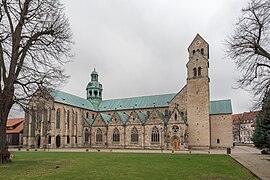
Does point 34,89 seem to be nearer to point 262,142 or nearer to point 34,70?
point 34,70

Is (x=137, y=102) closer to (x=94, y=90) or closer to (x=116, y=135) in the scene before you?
(x=116, y=135)

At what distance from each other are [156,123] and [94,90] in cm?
2632

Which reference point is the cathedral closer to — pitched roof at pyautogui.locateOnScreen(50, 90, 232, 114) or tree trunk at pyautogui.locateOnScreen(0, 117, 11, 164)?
pitched roof at pyautogui.locateOnScreen(50, 90, 232, 114)

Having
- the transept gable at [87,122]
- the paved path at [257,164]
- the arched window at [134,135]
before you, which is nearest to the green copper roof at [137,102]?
the transept gable at [87,122]

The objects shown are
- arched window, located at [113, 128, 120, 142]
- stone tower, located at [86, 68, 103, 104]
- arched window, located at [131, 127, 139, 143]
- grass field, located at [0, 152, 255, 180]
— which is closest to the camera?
grass field, located at [0, 152, 255, 180]

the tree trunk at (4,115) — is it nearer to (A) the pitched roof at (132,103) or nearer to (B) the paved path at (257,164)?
(B) the paved path at (257,164)

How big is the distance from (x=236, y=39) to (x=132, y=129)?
39256 mm

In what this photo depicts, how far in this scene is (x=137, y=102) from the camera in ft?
212

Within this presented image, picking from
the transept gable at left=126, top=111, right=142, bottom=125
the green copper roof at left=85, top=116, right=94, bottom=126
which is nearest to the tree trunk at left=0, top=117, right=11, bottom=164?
the transept gable at left=126, top=111, right=142, bottom=125

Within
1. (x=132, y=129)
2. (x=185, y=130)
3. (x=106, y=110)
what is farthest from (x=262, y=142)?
(x=106, y=110)

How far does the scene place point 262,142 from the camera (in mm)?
32906

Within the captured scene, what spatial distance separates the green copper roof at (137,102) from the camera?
197ft

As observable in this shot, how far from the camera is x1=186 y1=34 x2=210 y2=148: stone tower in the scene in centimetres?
4962

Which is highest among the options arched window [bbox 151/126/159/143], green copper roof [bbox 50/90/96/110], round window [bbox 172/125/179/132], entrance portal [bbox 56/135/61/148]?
green copper roof [bbox 50/90/96/110]
